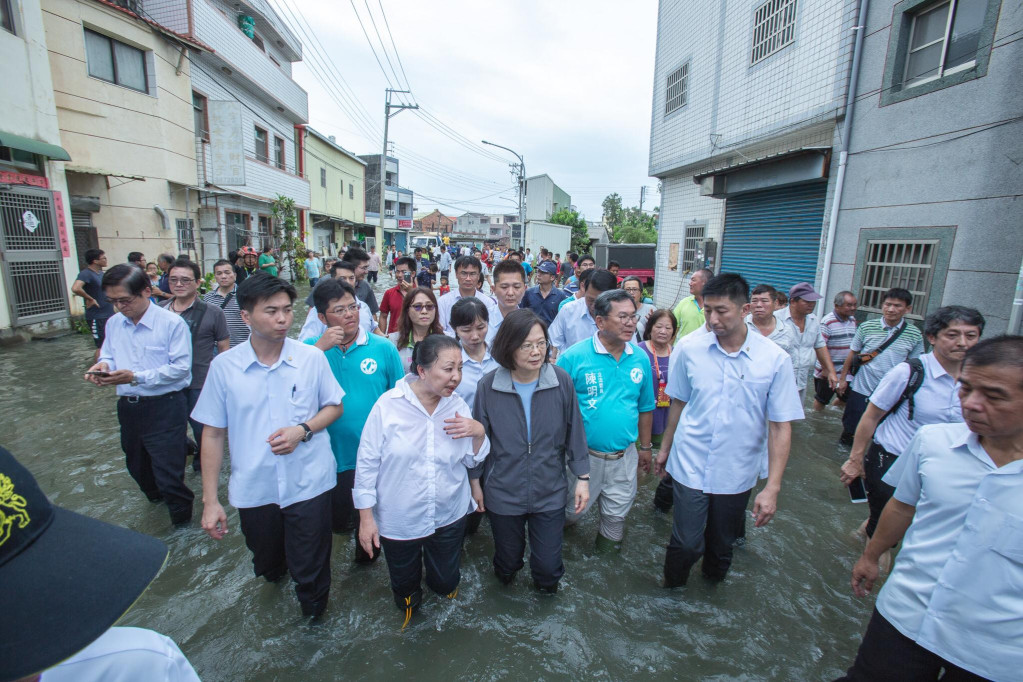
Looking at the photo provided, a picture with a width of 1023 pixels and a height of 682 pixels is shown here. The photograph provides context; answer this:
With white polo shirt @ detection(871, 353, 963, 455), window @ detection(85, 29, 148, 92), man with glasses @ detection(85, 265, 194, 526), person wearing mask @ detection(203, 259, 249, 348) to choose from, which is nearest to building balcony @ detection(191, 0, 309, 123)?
window @ detection(85, 29, 148, 92)

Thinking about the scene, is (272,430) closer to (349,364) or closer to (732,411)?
(349,364)

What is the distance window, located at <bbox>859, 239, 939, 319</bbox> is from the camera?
664cm

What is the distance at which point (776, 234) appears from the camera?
32.2 ft

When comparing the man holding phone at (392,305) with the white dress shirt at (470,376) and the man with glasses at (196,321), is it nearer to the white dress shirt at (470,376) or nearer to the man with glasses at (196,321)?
the man with glasses at (196,321)

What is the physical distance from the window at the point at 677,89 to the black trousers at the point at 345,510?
1332 cm

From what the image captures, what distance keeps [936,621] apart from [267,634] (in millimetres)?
3145

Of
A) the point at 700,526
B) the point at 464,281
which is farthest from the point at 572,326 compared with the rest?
the point at 700,526

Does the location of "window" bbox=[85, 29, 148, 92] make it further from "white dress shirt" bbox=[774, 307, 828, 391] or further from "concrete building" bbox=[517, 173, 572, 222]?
"concrete building" bbox=[517, 173, 572, 222]

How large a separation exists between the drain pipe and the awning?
1353cm

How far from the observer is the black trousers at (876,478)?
3148mm

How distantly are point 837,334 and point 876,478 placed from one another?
2941 mm

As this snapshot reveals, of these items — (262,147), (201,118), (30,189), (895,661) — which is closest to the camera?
(895,661)

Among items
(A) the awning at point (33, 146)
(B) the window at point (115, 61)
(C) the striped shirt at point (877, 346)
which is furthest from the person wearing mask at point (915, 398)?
(B) the window at point (115, 61)

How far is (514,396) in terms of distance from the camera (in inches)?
111
